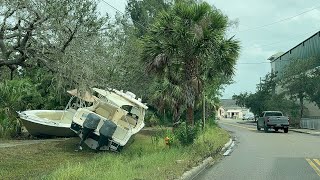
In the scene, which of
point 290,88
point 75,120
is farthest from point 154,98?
point 290,88

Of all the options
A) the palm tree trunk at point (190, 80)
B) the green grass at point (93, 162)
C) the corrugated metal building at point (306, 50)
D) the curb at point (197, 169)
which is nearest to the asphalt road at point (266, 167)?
the curb at point (197, 169)

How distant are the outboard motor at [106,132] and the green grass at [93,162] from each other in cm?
71

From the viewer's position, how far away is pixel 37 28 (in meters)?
10.7

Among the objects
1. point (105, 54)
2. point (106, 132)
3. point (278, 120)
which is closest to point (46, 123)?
point (106, 132)

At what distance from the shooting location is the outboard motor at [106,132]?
752 inches

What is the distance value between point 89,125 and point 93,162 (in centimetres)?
466

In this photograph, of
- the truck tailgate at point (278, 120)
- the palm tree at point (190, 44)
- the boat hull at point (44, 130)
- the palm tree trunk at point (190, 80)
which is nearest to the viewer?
the palm tree at point (190, 44)

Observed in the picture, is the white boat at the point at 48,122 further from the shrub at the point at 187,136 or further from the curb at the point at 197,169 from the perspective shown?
the curb at the point at 197,169

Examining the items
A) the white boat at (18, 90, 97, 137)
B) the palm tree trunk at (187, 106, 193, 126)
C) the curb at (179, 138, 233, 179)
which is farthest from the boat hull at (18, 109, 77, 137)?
the curb at (179, 138, 233, 179)

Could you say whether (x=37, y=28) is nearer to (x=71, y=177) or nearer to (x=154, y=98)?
(x=71, y=177)

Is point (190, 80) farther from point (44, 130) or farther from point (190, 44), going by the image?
point (44, 130)

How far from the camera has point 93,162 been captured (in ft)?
48.9

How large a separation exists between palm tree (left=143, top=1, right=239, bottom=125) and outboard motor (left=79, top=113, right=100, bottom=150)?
12.4 ft

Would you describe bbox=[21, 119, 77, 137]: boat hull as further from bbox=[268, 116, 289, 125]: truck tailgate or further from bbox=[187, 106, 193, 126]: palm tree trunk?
bbox=[268, 116, 289, 125]: truck tailgate
